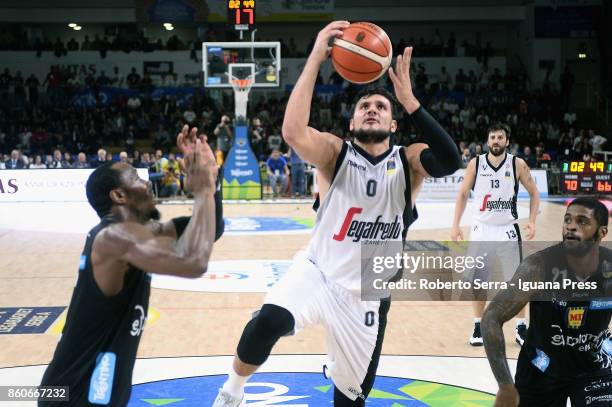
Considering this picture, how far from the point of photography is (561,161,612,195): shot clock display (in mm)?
18859

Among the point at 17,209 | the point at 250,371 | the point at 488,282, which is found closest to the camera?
the point at 250,371

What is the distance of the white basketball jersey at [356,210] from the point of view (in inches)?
163

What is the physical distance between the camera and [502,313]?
140 inches

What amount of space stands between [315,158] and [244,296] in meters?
4.73

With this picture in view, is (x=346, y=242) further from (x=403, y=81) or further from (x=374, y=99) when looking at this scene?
(x=403, y=81)

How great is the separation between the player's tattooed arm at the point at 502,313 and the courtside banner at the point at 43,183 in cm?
1566

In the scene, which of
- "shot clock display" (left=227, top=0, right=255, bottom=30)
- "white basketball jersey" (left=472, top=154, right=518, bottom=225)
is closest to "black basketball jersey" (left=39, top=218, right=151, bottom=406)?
"white basketball jersey" (left=472, top=154, right=518, bottom=225)

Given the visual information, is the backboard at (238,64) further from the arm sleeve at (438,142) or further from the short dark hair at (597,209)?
the short dark hair at (597,209)

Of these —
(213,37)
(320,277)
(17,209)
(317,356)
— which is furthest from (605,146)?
(320,277)

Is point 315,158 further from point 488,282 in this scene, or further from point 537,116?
point 537,116

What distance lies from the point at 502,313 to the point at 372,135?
1294mm

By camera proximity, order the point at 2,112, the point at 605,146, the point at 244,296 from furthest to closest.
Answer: the point at 2,112 → the point at 605,146 → the point at 244,296

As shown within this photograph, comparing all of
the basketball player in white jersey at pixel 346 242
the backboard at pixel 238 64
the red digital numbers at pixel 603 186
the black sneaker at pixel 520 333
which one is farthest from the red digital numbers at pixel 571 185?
the basketball player in white jersey at pixel 346 242

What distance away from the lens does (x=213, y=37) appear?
31172 mm
